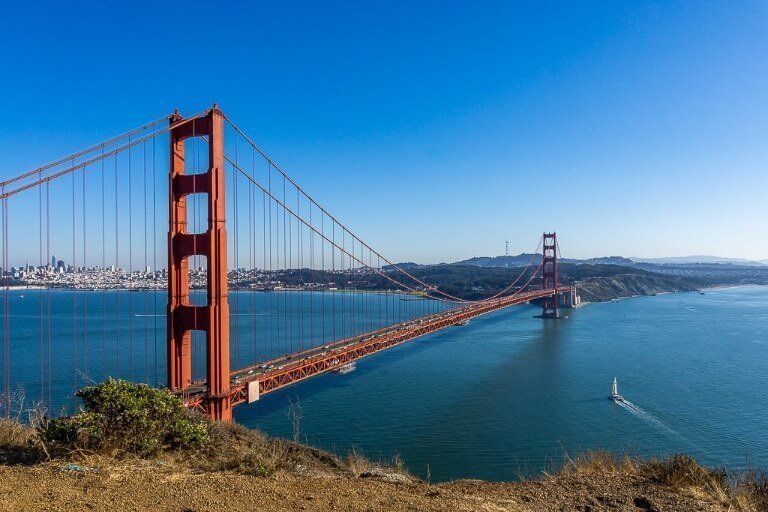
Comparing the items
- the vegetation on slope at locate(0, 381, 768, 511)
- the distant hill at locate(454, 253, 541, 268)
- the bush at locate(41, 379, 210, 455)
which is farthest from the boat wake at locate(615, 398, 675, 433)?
the distant hill at locate(454, 253, 541, 268)

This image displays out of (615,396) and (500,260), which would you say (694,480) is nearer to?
(615,396)

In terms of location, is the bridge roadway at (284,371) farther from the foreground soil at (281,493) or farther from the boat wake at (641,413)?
the boat wake at (641,413)

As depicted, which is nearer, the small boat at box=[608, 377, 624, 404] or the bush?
the bush

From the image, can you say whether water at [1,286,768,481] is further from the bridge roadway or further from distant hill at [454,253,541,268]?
distant hill at [454,253,541,268]

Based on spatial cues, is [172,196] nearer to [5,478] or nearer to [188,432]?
[188,432]

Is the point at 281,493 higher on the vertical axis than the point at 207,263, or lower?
lower

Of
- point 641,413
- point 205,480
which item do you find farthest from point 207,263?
point 641,413
